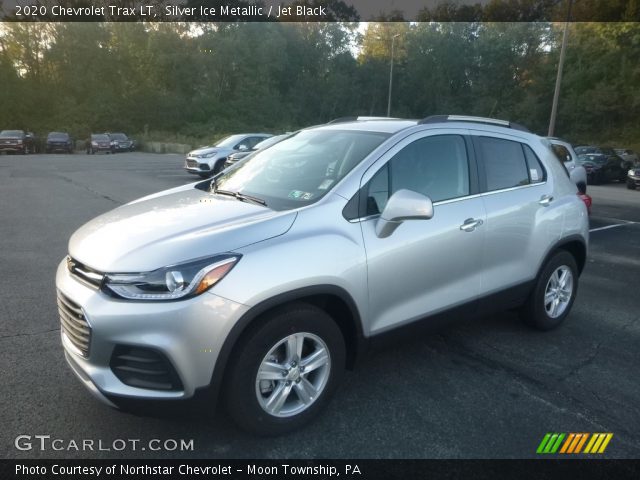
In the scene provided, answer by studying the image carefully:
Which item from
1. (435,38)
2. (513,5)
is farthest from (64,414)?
(435,38)

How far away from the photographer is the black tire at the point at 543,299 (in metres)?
4.28

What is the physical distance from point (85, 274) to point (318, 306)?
1.28 meters

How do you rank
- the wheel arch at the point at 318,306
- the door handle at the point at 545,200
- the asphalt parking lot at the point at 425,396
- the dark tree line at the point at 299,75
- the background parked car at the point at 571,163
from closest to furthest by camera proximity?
the wheel arch at the point at 318,306 < the asphalt parking lot at the point at 425,396 < the door handle at the point at 545,200 < the background parked car at the point at 571,163 < the dark tree line at the point at 299,75

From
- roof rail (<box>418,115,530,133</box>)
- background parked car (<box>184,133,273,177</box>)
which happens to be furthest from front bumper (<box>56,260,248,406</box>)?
background parked car (<box>184,133,273,177</box>)

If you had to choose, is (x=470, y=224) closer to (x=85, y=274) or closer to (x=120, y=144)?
(x=85, y=274)

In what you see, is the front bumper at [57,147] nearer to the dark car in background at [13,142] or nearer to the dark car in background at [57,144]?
the dark car in background at [57,144]

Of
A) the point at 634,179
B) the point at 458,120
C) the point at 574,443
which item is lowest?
the point at 634,179

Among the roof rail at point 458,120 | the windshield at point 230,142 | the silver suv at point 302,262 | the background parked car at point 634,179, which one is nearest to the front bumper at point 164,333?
the silver suv at point 302,262

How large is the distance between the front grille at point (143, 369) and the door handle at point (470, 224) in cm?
216

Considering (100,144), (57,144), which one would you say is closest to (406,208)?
(100,144)

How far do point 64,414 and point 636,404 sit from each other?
3637 mm

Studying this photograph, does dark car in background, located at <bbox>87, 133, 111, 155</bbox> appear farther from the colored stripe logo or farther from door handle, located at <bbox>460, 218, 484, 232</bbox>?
the colored stripe logo

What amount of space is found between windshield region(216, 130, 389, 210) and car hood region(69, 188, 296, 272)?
0.81 ft

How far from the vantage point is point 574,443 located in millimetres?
2896
